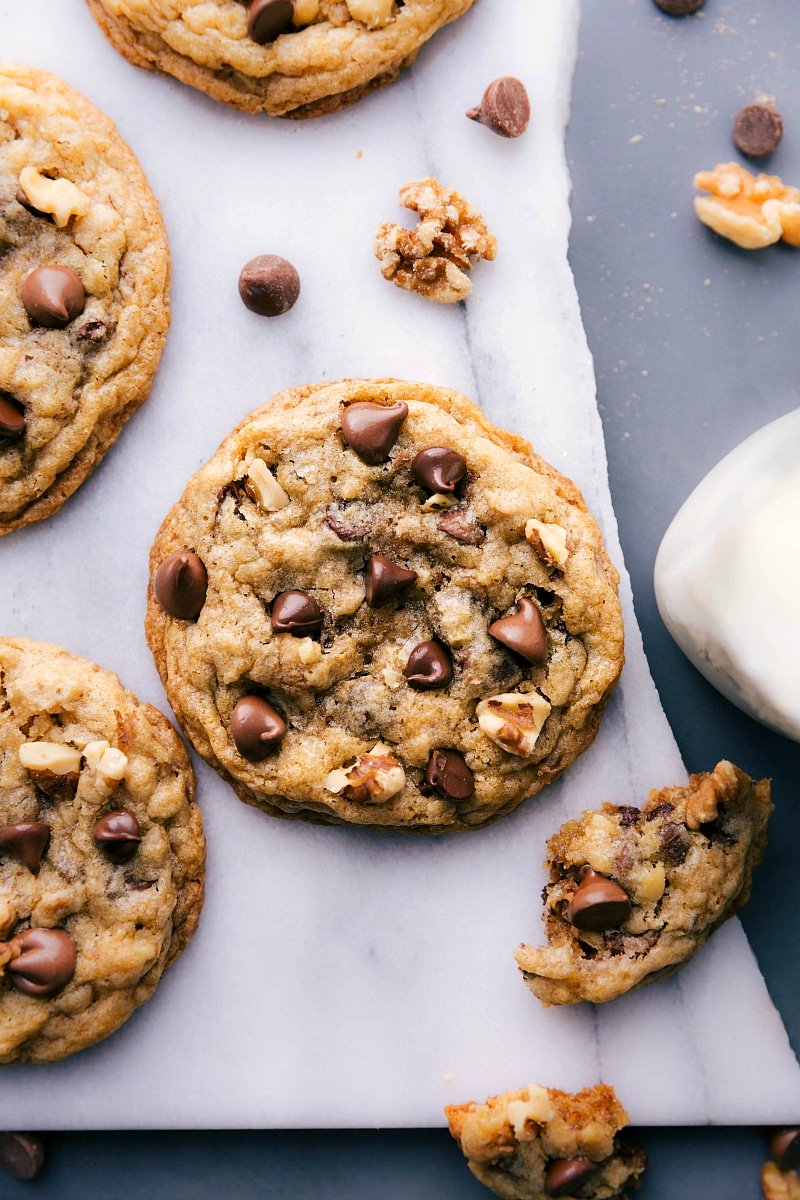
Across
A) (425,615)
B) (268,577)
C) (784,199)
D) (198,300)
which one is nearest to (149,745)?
(268,577)

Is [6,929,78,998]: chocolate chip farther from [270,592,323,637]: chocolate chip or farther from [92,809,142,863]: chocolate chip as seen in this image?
→ [270,592,323,637]: chocolate chip

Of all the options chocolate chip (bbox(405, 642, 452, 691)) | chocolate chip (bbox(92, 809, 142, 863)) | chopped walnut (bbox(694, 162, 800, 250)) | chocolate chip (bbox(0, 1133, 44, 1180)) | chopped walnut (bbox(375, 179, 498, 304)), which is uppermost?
chopped walnut (bbox(694, 162, 800, 250))

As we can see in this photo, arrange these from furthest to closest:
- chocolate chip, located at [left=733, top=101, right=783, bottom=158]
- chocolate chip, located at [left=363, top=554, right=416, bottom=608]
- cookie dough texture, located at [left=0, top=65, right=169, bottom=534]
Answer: chocolate chip, located at [left=733, top=101, right=783, bottom=158], cookie dough texture, located at [left=0, top=65, right=169, bottom=534], chocolate chip, located at [left=363, top=554, right=416, bottom=608]

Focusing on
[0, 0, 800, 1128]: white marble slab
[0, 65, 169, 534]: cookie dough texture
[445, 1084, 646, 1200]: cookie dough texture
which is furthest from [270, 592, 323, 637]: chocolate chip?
[445, 1084, 646, 1200]: cookie dough texture

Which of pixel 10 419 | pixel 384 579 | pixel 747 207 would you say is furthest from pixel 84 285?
pixel 747 207

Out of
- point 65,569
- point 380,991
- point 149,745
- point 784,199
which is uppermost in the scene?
point 784,199

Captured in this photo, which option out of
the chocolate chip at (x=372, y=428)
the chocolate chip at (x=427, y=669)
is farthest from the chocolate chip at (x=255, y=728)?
the chocolate chip at (x=372, y=428)

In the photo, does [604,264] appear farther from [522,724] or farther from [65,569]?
[65,569]

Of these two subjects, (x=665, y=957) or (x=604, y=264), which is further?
(x=604, y=264)
